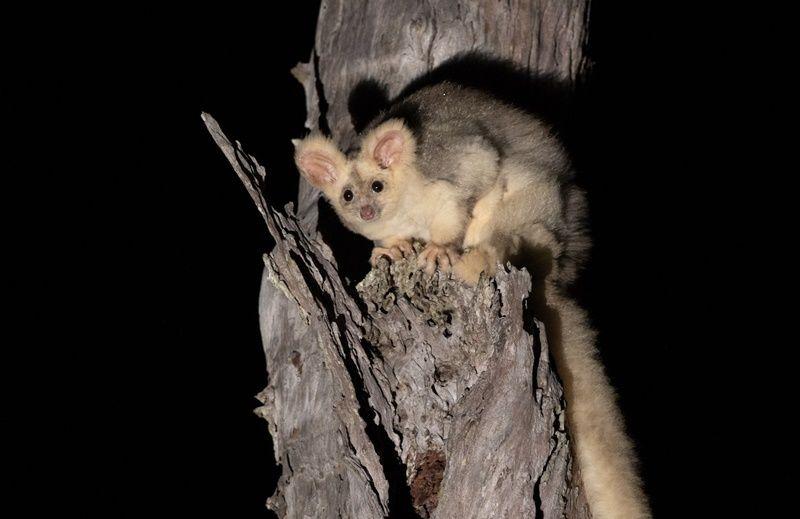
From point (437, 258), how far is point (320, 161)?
2.18ft

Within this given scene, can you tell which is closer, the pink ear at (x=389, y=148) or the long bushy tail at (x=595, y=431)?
the long bushy tail at (x=595, y=431)

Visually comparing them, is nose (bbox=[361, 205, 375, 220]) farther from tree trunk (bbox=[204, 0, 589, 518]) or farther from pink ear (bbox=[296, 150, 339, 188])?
tree trunk (bbox=[204, 0, 589, 518])

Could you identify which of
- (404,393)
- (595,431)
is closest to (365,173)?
(404,393)

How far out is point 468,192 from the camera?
2.59 meters

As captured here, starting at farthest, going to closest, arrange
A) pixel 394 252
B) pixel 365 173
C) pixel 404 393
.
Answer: pixel 365 173 < pixel 394 252 < pixel 404 393

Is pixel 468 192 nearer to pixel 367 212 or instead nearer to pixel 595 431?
pixel 367 212

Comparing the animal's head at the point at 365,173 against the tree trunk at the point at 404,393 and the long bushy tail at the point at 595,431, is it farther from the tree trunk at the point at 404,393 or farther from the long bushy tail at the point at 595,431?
the long bushy tail at the point at 595,431

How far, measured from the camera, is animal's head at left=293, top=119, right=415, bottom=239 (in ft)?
8.62

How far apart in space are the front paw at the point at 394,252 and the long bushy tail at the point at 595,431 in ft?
1.81

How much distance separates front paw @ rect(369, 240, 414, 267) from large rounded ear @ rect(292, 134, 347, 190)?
33cm

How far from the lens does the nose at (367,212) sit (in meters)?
2.66

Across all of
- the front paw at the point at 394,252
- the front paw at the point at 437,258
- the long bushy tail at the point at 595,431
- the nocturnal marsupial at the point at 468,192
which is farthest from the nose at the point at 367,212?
the long bushy tail at the point at 595,431

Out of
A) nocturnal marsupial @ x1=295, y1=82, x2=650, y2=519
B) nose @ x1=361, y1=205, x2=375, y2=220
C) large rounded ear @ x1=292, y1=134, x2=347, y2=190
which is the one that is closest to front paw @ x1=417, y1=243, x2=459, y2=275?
nocturnal marsupial @ x1=295, y1=82, x2=650, y2=519

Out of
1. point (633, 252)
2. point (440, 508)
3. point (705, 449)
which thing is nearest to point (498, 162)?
point (440, 508)
